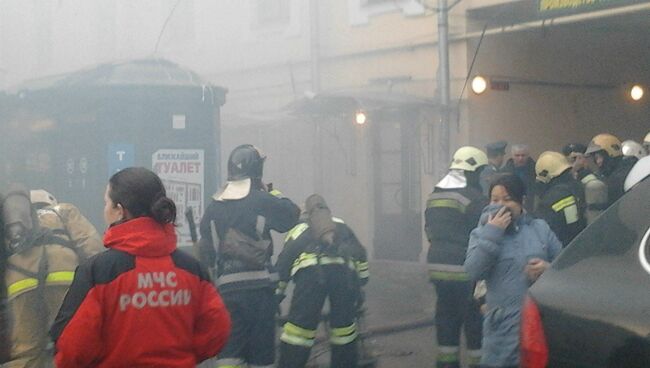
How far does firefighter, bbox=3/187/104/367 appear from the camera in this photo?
4.99 metres

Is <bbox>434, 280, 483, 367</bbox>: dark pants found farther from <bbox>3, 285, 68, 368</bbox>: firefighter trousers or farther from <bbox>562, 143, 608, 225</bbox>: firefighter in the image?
<bbox>3, 285, 68, 368</bbox>: firefighter trousers

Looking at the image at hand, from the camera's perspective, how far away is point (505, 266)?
491cm

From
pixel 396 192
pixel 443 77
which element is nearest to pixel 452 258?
pixel 443 77

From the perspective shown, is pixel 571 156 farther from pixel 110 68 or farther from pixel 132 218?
pixel 132 218

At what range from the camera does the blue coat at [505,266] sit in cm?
483

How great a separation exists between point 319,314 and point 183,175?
171 inches

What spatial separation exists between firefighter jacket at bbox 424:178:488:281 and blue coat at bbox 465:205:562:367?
143 centimetres

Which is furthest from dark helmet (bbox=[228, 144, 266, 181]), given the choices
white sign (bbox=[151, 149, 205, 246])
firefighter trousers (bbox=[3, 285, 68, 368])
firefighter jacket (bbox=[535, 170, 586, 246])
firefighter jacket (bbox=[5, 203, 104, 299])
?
white sign (bbox=[151, 149, 205, 246])

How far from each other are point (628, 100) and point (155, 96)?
714cm

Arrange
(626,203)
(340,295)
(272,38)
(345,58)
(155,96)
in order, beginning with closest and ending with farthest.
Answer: (626,203), (340,295), (155,96), (345,58), (272,38)

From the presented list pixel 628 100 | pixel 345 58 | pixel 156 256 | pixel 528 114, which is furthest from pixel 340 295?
pixel 628 100

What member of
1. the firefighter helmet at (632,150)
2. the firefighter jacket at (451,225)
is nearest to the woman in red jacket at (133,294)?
the firefighter jacket at (451,225)

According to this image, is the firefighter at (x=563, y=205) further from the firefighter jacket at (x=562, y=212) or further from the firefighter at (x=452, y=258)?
the firefighter at (x=452, y=258)

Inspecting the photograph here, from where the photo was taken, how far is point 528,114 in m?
12.6
